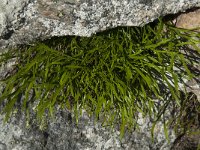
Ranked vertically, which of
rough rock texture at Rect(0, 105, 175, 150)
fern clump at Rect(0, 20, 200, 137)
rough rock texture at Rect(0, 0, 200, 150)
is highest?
rough rock texture at Rect(0, 0, 200, 150)

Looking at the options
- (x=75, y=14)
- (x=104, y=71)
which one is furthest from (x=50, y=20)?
(x=104, y=71)

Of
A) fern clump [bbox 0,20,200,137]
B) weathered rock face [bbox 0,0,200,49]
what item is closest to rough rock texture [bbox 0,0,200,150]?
weathered rock face [bbox 0,0,200,49]

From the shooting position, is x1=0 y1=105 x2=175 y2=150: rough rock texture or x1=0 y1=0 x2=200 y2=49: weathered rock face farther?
x1=0 y1=105 x2=175 y2=150: rough rock texture

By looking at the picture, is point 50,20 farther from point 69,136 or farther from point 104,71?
point 69,136

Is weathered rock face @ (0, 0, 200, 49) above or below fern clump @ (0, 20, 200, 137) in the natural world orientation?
above

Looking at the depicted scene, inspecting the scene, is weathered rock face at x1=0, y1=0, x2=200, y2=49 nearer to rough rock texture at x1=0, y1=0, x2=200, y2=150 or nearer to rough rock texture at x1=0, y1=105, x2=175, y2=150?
rough rock texture at x1=0, y1=0, x2=200, y2=150

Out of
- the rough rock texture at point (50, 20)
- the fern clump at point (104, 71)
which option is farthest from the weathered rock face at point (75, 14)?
the fern clump at point (104, 71)

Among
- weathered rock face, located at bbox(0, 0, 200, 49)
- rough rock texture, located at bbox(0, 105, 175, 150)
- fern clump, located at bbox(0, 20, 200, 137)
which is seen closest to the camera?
weathered rock face, located at bbox(0, 0, 200, 49)
